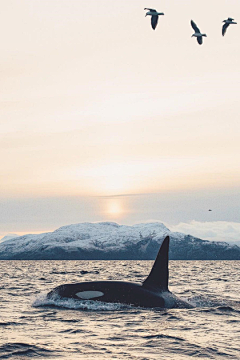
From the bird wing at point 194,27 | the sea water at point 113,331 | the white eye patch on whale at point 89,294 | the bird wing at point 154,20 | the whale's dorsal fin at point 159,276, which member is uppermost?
the bird wing at point 194,27

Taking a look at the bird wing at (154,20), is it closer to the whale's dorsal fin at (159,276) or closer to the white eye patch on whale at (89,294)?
the whale's dorsal fin at (159,276)

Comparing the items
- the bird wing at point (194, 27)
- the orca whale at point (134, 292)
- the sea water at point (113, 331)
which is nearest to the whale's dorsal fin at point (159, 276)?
the orca whale at point (134, 292)

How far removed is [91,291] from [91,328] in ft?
13.6

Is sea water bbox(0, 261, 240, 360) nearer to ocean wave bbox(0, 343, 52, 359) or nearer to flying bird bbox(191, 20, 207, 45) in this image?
ocean wave bbox(0, 343, 52, 359)

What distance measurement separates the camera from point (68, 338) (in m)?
12.8

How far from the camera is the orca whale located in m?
18.3

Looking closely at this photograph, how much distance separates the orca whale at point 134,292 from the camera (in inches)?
719

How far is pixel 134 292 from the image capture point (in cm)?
1859

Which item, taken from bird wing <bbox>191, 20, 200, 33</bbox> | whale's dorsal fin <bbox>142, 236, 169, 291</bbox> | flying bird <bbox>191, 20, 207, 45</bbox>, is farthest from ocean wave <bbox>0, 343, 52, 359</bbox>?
bird wing <bbox>191, 20, 200, 33</bbox>

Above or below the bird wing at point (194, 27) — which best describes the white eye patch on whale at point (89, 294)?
below

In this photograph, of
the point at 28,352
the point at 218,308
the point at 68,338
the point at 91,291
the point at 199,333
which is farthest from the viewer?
the point at 218,308

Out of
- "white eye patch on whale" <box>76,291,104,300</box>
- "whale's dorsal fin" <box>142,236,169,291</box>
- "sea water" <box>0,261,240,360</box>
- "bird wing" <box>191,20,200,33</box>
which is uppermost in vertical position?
"bird wing" <box>191,20,200,33</box>

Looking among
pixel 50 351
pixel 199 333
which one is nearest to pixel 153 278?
pixel 199 333

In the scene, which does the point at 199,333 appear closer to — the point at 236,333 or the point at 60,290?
the point at 236,333
